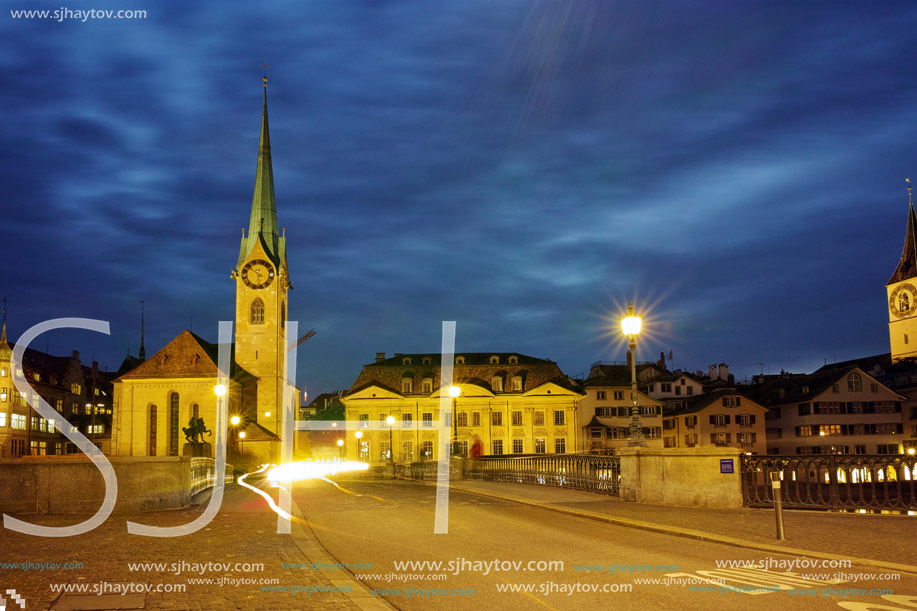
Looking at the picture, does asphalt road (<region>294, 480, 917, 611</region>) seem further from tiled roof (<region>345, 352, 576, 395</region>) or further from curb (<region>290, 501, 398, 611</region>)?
tiled roof (<region>345, 352, 576, 395</region>)

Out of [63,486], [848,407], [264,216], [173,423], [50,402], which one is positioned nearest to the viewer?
[63,486]

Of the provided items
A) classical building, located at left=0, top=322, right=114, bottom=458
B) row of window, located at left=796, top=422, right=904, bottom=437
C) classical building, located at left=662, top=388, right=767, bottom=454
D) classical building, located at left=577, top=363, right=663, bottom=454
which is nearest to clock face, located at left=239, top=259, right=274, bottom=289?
classical building, located at left=0, top=322, right=114, bottom=458

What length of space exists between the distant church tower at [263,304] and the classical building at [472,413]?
8.78 metres

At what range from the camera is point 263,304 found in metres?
91.3

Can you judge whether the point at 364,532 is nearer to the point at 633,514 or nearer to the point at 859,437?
the point at 633,514

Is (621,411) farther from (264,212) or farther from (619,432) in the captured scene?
(264,212)

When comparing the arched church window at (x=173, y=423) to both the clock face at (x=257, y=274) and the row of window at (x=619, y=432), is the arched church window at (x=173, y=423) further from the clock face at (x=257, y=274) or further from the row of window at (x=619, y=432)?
the row of window at (x=619, y=432)

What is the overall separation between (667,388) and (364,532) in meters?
94.2

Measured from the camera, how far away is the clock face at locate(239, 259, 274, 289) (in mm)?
91625

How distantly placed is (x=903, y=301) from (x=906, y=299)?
72 cm

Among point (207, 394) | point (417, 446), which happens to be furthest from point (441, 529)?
point (417, 446)

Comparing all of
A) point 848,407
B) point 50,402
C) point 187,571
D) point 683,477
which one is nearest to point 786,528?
point 683,477

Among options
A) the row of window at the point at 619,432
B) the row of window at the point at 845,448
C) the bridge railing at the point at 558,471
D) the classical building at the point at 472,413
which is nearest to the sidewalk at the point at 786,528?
the bridge railing at the point at 558,471

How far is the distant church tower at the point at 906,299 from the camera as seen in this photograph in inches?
5138
